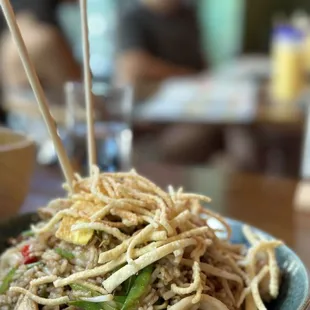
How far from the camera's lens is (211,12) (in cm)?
518

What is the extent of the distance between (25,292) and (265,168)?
93.4 inches

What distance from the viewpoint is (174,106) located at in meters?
1.86

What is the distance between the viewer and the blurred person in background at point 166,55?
2.60m

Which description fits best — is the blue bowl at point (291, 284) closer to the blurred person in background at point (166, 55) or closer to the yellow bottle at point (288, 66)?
the yellow bottle at point (288, 66)

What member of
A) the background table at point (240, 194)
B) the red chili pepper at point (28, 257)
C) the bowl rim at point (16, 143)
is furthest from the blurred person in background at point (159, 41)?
the red chili pepper at point (28, 257)

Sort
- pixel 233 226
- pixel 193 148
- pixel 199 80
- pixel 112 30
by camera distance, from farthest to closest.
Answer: pixel 112 30 → pixel 193 148 → pixel 199 80 → pixel 233 226

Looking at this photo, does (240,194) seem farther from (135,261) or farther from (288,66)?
(288,66)

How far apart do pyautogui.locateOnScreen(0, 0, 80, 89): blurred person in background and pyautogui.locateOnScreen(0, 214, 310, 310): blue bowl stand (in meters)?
1.64

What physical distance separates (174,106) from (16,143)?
1134 mm

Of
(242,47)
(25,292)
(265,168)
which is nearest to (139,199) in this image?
(25,292)

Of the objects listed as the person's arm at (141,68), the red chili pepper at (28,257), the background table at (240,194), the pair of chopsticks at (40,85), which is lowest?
the background table at (240,194)

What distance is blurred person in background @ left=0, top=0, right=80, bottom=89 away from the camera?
7.73 feet

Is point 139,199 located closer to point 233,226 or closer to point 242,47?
point 233,226

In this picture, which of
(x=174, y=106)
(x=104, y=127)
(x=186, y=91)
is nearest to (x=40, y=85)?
(x=104, y=127)
